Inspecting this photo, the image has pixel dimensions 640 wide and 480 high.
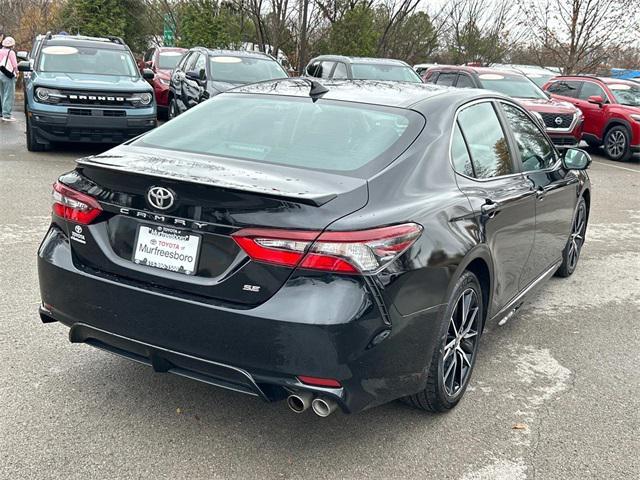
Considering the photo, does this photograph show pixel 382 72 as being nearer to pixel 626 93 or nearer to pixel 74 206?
pixel 626 93

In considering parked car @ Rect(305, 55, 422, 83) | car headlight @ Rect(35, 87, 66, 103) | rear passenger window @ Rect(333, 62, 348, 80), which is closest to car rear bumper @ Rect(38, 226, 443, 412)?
car headlight @ Rect(35, 87, 66, 103)

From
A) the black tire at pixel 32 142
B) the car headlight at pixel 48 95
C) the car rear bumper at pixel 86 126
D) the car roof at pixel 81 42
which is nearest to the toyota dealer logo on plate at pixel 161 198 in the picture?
the car rear bumper at pixel 86 126

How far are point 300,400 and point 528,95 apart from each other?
13641 millimetres

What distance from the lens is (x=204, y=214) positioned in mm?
2895

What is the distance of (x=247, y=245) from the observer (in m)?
2.83

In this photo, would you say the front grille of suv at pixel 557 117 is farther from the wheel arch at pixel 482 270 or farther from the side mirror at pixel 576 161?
the wheel arch at pixel 482 270

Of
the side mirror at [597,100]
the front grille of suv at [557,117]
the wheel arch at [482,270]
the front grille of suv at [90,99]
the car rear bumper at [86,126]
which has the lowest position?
the car rear bumper at [86,126]

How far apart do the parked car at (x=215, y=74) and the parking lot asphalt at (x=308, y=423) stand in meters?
7.99

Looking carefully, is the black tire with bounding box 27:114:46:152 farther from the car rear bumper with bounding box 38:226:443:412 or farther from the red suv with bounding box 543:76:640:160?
the red suv with bounding box 543:76:640:160

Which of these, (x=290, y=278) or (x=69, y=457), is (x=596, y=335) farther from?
(x=69, y=457)

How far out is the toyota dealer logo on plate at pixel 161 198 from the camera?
2957 millimetres

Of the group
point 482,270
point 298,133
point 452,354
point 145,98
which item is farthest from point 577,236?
point 145,98

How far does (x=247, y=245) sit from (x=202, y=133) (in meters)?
1.20

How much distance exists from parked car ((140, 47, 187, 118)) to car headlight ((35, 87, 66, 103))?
4.98 m
